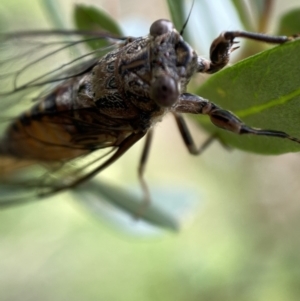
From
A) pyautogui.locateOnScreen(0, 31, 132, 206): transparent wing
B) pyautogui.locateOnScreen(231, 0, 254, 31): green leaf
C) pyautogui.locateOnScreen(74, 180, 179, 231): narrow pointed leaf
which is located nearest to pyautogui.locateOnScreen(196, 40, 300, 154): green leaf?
pyautogui.locateOnScreen(231, 0, 254, 31): green leaf

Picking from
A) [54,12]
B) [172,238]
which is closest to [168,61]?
[54,12]

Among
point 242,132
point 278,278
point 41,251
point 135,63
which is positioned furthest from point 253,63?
point 41,251

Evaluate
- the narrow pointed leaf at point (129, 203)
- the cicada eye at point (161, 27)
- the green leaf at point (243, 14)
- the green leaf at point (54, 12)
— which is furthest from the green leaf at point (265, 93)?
the green leaf at point (54, 12)

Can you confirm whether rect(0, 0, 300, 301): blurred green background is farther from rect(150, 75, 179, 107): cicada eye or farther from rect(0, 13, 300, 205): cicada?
rect(150, 75, 179, 107): cicada eye

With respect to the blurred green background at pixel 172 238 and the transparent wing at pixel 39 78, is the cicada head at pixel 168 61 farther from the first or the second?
the blurred green background at pixel 172 238

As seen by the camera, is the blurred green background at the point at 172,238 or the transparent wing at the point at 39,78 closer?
the transparent wing at the point at 39,78
